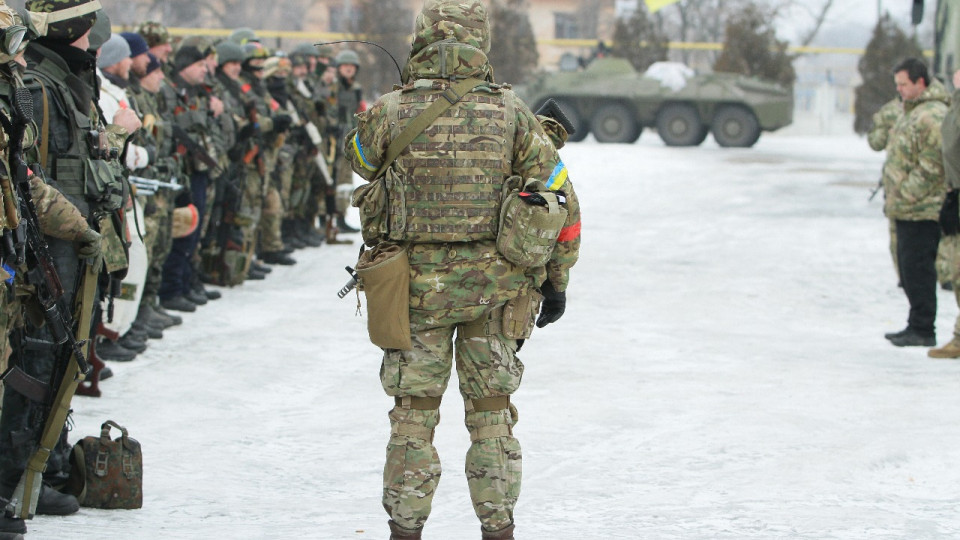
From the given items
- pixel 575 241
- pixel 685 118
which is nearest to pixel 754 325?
pixel 575 241

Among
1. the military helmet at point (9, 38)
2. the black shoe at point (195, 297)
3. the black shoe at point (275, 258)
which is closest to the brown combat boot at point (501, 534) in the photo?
the military helmet at point (9, 38)

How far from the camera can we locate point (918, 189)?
895 cm

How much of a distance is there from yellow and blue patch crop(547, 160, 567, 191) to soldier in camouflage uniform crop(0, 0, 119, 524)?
1669 mm

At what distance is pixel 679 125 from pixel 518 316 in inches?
875

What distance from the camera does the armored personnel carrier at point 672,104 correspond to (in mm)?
26250

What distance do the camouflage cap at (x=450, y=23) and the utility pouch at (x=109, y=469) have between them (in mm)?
1854

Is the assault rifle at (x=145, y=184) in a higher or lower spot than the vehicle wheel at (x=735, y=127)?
higher

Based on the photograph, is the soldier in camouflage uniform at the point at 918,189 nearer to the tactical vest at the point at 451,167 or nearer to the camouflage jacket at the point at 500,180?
the camouflage jacket at the point at 500,180

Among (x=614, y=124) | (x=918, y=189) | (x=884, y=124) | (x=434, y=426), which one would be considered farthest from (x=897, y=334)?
(x=614, y=124)

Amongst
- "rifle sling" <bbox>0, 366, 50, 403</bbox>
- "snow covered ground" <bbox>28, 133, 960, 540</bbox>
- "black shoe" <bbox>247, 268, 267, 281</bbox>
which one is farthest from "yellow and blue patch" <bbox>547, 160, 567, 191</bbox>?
"black shoe" <bbox>247, 268, 267, 281</bbox>

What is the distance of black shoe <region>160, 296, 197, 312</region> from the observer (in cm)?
1003

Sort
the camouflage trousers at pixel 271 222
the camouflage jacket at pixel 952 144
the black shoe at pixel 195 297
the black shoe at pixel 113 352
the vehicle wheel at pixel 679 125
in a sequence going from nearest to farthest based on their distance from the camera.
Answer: the camouflage jacket at pixel 952 144, the black shoe at pixel 113 352, the black shoe at pixel 195 297, the camouflage trousers at pixel 271 222, the vehicle wheel at pixel 679 125

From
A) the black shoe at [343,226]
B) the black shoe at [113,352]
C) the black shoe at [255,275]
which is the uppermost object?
the black shoe at [113,352]

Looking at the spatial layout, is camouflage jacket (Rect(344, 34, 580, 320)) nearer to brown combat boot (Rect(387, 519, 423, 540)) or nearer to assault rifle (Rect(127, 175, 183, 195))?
brown combat boot (Rect(387, 519, 423, 540))
